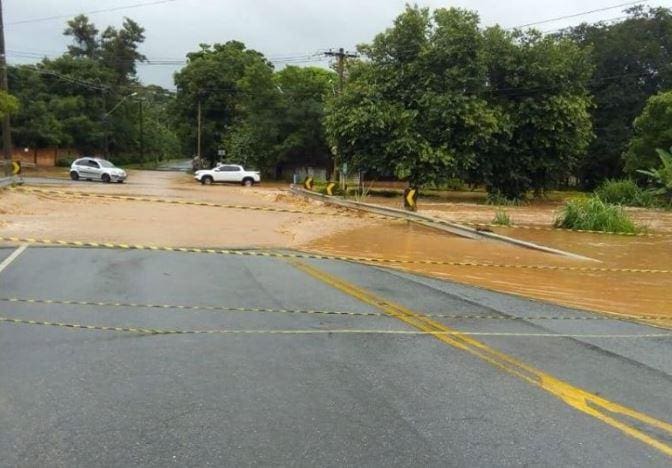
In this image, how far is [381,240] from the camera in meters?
17.2

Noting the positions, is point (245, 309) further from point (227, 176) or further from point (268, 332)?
point (227, 176)

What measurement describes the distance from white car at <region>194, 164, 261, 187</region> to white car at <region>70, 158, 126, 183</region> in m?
6.66

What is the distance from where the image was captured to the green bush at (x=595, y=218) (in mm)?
21000

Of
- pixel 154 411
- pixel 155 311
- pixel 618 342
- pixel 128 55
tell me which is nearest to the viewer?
pixel 154 411

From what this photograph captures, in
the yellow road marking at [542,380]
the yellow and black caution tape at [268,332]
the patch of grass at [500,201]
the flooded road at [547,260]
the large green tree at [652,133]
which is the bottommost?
the patch of grass at [500,201]

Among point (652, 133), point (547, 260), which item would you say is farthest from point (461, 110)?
point (547, 260)

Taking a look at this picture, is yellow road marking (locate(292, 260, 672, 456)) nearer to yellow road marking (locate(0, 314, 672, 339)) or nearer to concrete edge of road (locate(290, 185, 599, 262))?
yellow road marking (locate(0, 314, 672, 339))

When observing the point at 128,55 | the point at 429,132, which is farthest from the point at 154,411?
the point at 128,55

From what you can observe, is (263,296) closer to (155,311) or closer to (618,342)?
(155,311)

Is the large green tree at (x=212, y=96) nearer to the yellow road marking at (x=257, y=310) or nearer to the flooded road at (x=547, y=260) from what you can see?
the flooded road at (x=547, y=260)

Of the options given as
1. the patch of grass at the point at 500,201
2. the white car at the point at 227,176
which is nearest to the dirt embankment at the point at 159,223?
the patch of grass at the point at 500,201

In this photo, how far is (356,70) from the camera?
137 feet

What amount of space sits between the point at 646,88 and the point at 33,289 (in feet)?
201

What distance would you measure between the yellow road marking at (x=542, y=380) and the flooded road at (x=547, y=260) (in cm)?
275
